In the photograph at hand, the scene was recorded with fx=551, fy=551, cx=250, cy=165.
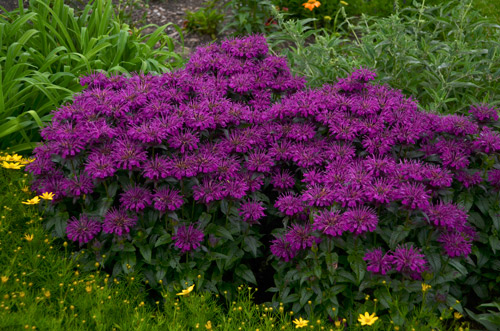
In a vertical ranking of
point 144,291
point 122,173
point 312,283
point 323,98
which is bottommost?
point 144,291

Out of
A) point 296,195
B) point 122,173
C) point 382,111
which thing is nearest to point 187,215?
point 122,173

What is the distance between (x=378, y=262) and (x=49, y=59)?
3416 mm

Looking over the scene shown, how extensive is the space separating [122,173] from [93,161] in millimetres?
210

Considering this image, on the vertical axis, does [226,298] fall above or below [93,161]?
below

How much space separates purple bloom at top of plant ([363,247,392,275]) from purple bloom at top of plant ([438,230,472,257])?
1.00 ft

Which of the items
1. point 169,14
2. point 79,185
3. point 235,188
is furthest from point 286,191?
point 169,14

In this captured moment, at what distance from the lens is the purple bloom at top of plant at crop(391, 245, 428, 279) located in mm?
2562

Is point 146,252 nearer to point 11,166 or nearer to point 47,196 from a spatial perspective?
point 47,196

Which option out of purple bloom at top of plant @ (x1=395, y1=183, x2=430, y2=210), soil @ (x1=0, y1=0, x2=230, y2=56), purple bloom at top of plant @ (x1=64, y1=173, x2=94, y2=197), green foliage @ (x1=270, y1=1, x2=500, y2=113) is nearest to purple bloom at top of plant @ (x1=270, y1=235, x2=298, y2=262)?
purple bloom at top of plant @ (x1=395, y1=183, x2=430, y2=210)

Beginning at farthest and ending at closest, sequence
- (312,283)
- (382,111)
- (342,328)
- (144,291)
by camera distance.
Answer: (382,111), (144,291), (312,283), (342,328)

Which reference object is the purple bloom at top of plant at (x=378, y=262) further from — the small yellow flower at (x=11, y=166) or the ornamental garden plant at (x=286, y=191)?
the small yellow flower at (x=11, y=166)

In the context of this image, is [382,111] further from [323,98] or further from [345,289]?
[345,289]

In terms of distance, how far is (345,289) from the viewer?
9.10 feet

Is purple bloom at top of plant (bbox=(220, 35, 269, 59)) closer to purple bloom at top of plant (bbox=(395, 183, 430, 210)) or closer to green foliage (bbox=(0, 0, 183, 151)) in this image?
green foliage (bbox=(0, 0, 183, 151))
